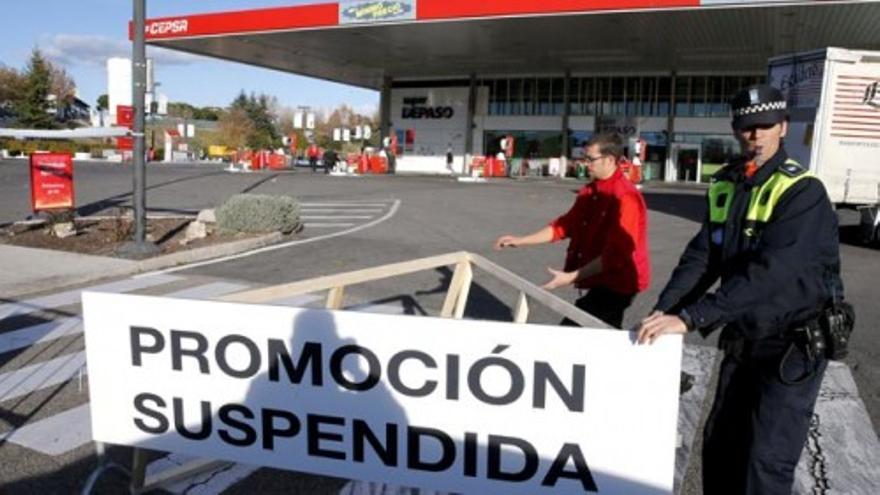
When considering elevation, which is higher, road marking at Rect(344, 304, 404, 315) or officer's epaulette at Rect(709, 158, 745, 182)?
officer's epaulette at Rect(709, 158, 745, 182)

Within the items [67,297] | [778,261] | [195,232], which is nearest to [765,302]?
[778,261]

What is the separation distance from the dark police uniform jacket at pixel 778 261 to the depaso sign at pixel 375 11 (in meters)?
27.5

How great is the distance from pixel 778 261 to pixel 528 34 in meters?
29.9

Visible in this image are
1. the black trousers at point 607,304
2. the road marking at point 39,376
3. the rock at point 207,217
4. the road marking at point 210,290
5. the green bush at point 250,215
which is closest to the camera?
the black trousers at point 607,304

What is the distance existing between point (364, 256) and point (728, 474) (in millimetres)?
8429

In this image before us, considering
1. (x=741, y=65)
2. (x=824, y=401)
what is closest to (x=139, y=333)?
(x=824, y=401)

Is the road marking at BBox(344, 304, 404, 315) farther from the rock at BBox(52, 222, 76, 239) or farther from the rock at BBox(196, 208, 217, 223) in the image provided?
the rock at BBox(52, 222, 76, 239)

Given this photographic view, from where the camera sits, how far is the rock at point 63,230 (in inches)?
472

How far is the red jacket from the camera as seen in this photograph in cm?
430

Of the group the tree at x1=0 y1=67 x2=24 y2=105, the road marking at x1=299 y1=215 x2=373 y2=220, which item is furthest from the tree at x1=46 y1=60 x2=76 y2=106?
the road marking at x1=299 y1=215 x2=373 y2=220

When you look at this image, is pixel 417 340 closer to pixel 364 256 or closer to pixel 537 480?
pixel 537 480

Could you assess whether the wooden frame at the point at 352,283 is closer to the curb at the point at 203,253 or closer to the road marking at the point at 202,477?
the road marking at the point at 202,477

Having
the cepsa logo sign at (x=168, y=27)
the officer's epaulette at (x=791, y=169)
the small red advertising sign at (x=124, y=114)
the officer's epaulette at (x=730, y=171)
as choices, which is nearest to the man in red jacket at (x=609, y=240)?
the officer's epaulette at (x=730, y=171)

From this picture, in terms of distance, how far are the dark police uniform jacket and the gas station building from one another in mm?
23504
